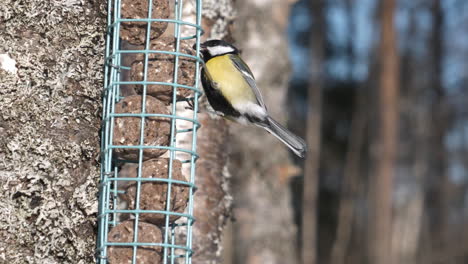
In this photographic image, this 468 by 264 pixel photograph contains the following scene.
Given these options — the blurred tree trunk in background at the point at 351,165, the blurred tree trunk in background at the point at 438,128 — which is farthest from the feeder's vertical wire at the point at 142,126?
the blurred tree trunk in background at the point at 438,128

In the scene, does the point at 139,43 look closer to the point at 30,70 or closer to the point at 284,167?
the point at 30,70

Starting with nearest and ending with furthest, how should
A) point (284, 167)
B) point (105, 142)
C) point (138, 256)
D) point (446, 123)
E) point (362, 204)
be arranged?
point (138, 256), point (105, 142), point (284, 167), point (362, 204), point (446, 123)

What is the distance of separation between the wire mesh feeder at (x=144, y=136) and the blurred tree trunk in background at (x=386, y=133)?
5.95 metres

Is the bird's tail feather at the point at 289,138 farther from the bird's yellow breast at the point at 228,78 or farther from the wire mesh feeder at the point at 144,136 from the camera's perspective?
the wire mesh feeder at the point at 144,136

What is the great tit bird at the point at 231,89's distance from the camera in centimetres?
286

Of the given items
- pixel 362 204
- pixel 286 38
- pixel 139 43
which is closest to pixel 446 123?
pixel 362 204

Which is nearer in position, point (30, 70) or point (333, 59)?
point (30, 70)

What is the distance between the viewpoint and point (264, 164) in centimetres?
596

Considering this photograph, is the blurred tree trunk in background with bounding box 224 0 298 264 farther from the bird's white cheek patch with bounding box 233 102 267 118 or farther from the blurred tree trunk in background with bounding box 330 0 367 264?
the blurred tree trunk in background with bounding box 330 0 367 264

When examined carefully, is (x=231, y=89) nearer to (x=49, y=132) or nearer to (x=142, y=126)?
(x=142, y=126)

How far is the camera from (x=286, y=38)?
613cm

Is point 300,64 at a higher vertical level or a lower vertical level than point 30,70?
higher

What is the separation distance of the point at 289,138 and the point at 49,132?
1.07 meters

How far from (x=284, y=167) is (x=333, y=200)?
5.62 meters
